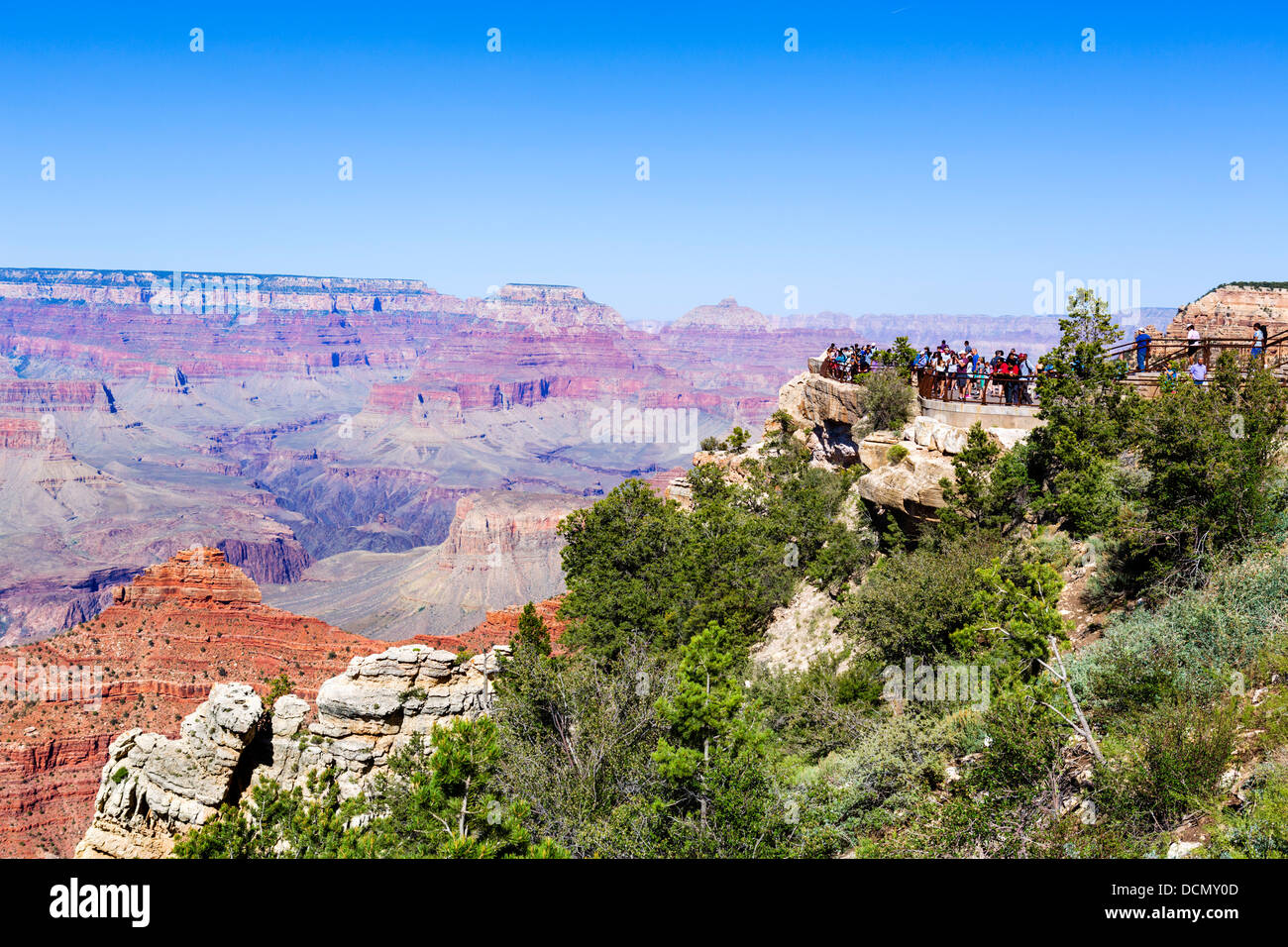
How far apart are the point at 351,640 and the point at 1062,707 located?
58.6 metres

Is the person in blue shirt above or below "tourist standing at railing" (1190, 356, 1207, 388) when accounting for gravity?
above

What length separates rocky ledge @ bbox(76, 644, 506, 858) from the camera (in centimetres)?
2084

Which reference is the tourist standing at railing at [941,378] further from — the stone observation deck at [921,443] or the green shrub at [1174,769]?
the green shrub at [1174,769]

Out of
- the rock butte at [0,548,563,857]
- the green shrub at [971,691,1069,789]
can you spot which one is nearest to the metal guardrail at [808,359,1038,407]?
the green shrub at [971,691,1069,789]

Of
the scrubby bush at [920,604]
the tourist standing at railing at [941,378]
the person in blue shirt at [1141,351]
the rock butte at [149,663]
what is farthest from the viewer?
the rock butte at [149,663]

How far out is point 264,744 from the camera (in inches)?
917

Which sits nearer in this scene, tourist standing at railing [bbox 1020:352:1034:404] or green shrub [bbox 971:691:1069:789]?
green shrub [bbox 971:691:1069:789]

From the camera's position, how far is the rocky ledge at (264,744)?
68.4ft

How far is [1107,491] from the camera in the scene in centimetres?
1934

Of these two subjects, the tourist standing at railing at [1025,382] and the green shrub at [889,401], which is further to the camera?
the green shrub at [889,401]

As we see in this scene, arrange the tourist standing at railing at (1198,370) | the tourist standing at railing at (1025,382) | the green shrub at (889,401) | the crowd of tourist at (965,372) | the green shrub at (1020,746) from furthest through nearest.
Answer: the green shrub at (889,401) → the crowd of tourist at (965,372) → the tourist standing at railing at (1025,382) → the tourist standing at railing at (1198,370) → the green shrub at (1020,746)

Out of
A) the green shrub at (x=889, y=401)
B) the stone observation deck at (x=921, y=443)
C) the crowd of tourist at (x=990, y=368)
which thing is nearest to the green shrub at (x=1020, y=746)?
the stone observation deck at (x=921, y=443)

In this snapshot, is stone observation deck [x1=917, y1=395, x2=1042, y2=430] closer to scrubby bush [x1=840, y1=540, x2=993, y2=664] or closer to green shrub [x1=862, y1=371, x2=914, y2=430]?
green shrub [x1=862, y1=371, x2=914, y2=430]
